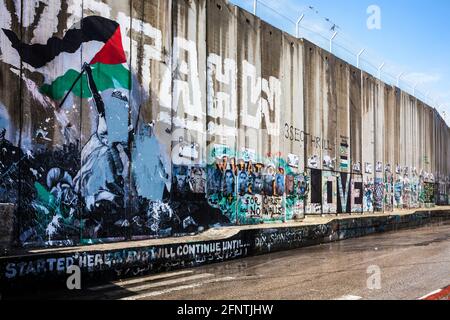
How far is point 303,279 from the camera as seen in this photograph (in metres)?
10.1

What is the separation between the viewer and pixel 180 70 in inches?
625

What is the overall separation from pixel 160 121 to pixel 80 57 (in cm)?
335

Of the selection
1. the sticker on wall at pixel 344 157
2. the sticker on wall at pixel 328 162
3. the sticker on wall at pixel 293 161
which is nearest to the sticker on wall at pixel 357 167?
the sticker on wall at pixel 344 157

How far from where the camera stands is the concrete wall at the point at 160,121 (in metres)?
11.4

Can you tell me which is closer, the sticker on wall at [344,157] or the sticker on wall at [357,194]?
the sticker on wall at [344,157]

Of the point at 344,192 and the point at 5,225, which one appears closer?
the point at 5,225

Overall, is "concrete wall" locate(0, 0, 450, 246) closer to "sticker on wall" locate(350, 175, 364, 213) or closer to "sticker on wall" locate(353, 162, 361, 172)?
"sticker on wall" locate(350, 175, 364, 213)

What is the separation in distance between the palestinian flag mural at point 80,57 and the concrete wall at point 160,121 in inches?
1.2

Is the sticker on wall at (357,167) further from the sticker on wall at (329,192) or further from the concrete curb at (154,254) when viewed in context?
the concrete curb at (154,254)

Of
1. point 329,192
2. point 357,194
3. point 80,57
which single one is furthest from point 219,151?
point 357,194

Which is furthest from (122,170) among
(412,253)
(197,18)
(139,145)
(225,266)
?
(412,253)

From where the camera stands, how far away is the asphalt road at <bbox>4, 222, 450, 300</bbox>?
8.62m

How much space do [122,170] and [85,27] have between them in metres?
4.14

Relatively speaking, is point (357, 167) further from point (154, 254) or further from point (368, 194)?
point (154, 254)
